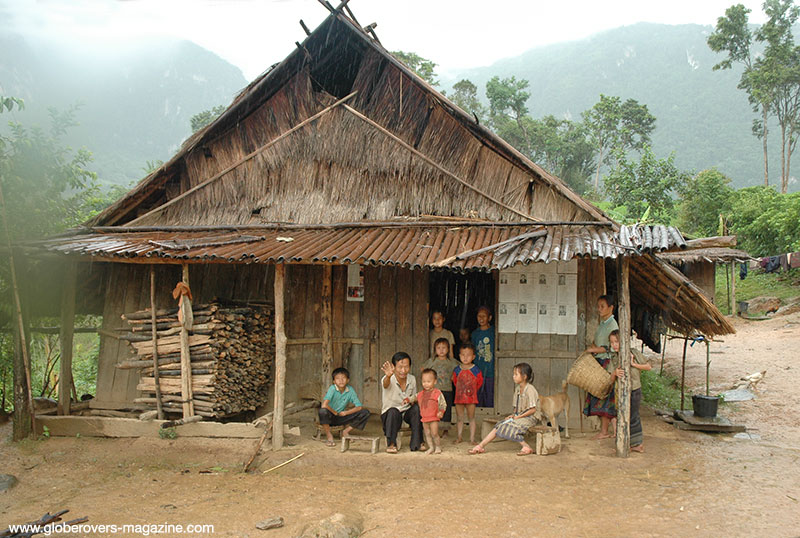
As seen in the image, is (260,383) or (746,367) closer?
(260,383)

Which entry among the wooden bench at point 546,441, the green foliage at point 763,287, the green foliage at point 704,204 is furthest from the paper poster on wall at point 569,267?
the green foliage at point 704,204

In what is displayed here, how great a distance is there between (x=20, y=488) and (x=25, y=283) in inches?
118

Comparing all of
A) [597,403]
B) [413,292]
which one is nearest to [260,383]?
[413,292]

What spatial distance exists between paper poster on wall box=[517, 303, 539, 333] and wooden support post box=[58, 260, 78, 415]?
6488 mm

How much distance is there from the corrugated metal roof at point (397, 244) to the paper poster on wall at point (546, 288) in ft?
2.05

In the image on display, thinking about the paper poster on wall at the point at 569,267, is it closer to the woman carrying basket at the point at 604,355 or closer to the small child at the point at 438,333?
the woman carrying basket at the point at 604,355

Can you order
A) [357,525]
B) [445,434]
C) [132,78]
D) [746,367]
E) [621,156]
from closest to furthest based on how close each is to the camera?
[357,525]
[445,434]
[746,367]
[621,156]
[132,78]

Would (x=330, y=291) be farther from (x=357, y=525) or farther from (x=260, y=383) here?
(x=357, y=525)

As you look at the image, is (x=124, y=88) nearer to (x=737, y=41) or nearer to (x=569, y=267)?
(x=737, y=41)

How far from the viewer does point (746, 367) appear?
1257 cm

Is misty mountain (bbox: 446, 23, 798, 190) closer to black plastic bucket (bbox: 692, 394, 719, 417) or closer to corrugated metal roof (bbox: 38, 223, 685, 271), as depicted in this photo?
black plastic bucket (bbox: 692, 394, 719, 417)

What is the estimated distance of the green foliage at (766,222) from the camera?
20781mm

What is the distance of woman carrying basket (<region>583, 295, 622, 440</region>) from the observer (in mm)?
6918

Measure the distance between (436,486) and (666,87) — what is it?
380ft
